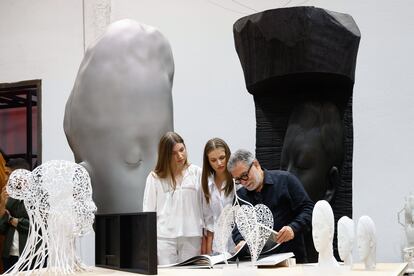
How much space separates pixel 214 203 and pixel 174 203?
210 mm

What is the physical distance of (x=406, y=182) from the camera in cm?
538

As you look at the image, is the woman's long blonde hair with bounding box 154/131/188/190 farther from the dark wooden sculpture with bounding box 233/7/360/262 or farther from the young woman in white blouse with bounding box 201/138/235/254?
the dark wooden sculpture with bounding box 233/7/360/262

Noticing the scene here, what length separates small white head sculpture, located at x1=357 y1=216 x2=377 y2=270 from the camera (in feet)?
7.95

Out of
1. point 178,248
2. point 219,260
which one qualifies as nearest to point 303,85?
point 178,248

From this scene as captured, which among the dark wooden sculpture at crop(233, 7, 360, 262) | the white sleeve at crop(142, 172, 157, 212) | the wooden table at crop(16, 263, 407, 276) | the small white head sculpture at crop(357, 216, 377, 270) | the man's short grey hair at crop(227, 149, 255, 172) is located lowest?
the wooden table at crop(16, 263, 407, 276)

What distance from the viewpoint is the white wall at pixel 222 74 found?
5.45 meters

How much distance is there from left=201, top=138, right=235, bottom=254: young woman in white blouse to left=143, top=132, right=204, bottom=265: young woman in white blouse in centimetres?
6

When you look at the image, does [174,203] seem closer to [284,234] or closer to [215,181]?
[215,181]

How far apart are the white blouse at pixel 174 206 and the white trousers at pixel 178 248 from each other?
4 cm

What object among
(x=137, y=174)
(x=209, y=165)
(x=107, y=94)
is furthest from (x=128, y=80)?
(x=209, y=165)

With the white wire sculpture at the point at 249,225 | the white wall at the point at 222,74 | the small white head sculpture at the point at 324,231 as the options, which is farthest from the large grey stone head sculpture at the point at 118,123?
the small white head sculpture at the point at 324,231

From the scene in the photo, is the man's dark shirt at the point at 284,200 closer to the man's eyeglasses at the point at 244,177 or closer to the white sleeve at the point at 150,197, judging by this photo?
the man's eyeglasses at the point at 244,177

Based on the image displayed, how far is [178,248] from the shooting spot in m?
3.59

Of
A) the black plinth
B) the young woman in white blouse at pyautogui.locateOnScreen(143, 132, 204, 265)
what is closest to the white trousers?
the young woman in white blouse at pyautogui.locateOnScreen(143, 132, 204, 265)
